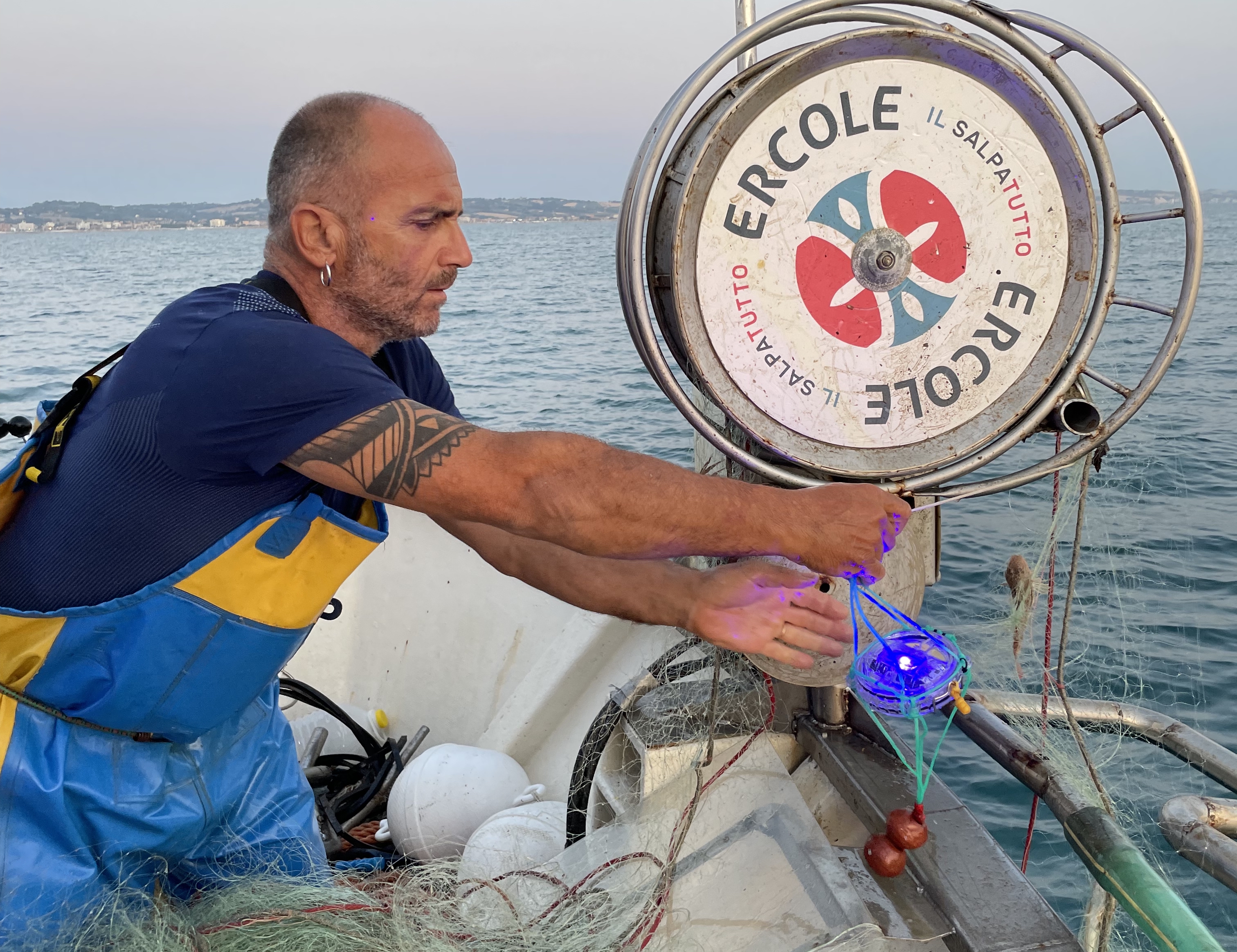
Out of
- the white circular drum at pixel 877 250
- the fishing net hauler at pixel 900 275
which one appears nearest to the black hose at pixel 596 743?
the fishing net hauler at pixel 900 275

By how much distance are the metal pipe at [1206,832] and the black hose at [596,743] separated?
100cm

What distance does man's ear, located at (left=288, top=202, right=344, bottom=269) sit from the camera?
188cm

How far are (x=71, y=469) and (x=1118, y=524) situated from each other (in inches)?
224

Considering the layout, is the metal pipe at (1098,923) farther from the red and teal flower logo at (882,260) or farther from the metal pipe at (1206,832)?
the red and teal flower logo at (882,260)

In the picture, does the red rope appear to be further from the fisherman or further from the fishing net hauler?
the fisherman

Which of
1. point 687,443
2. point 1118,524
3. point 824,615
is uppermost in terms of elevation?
point 824,615

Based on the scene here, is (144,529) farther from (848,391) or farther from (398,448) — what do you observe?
(848,391)

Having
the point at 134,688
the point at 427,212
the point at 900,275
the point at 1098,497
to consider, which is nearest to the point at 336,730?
the point at 134,688

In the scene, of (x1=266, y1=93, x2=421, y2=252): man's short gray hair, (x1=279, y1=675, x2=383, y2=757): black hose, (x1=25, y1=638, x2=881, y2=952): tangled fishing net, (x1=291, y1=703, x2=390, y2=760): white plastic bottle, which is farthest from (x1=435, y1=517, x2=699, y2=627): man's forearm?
(x1=291, y1=703, x2=390, y2=760): white plastic bottle

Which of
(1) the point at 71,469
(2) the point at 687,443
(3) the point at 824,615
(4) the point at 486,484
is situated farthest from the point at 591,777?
(2) the point at 687,443

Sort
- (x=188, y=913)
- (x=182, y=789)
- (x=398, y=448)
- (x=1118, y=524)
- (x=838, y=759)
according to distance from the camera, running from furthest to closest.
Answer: (x=1118, y=524)
(x=838, y=759)
(x=182, y=789)
(x=188, y=913)
(x=398, y=448)

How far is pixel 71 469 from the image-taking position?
188 centimetres

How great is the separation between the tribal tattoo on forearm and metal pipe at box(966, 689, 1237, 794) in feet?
4.57

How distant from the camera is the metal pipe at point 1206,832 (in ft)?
5.85
